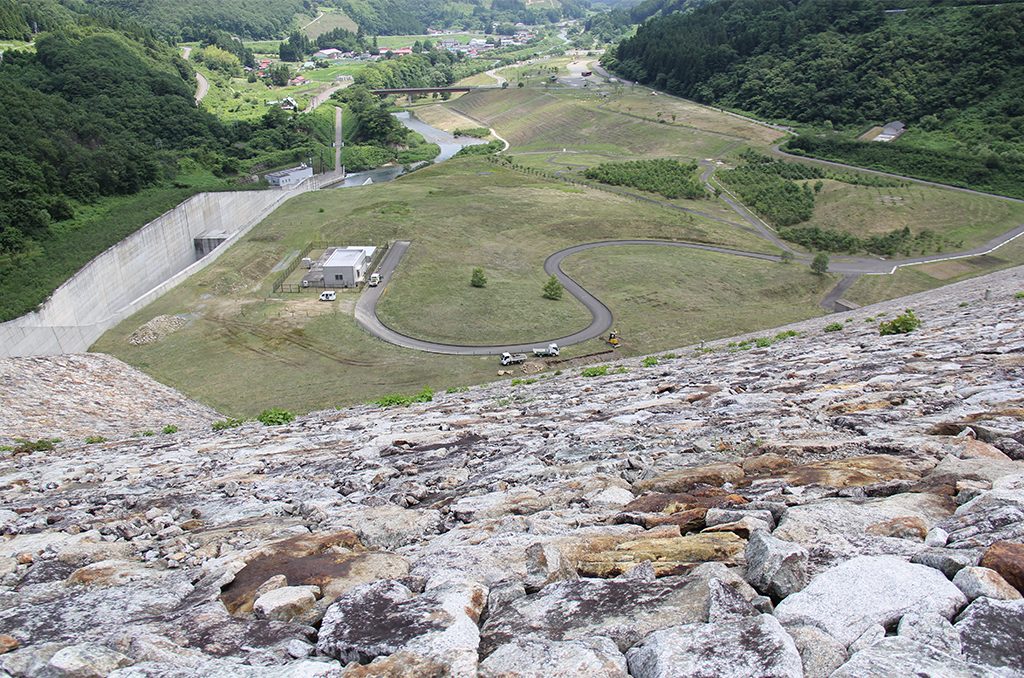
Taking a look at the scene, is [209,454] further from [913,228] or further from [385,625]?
[913,228]

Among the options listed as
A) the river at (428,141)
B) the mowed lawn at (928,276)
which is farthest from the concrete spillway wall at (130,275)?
the mowed lawn at (928,276)

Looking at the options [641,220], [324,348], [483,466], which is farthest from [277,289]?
[483,466]

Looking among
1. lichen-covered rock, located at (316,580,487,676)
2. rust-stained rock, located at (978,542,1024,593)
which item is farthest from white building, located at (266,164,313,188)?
rust-stained rock, located at (978,542,1024,593)

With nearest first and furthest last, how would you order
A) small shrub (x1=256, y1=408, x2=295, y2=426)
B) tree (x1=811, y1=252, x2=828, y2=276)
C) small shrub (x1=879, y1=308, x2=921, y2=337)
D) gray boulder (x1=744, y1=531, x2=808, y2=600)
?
gray boulder (x1=744, y1=531, x2=808, y2=600) → small shrub (x1=879, y1=308, x2=921, y2=337) → small shrub (x1=256, y1=408, x2=295, y2=426) → tree (x1=811, y1=252, x2=828, y2=276)

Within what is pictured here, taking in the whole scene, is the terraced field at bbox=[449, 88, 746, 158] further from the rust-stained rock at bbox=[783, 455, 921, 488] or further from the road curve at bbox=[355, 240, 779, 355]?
the rust-stained rock at bbox=[783, 455, 921, 488]

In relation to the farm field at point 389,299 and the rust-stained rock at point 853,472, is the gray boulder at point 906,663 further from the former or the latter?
the farm field at point 389,299
